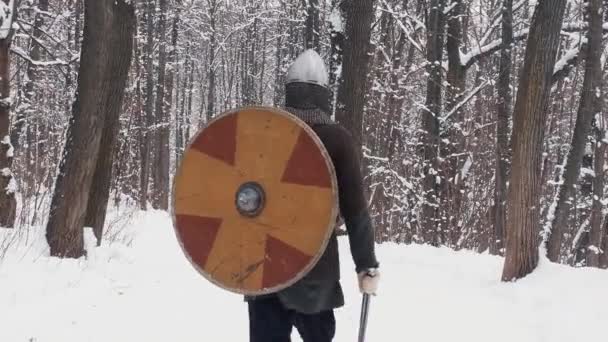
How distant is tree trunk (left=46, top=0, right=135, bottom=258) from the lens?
633 cm

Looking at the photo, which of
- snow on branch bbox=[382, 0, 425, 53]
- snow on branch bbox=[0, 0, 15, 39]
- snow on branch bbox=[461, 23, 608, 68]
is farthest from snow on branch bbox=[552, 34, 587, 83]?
snow on branch bbox=[0, 0, 15, 39]

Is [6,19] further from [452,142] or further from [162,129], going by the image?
[162,129]

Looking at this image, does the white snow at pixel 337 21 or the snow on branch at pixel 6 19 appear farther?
the white snow at pixel 337 21

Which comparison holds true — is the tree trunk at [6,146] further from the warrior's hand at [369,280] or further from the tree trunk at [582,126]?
the tree trunk at [582,126]

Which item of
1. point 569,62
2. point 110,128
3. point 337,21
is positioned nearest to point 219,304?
point 110,128

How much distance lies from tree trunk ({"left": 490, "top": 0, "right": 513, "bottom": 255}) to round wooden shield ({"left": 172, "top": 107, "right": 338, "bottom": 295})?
933 cm

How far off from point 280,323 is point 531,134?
14.1 feet

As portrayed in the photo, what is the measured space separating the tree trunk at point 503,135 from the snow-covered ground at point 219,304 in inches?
179

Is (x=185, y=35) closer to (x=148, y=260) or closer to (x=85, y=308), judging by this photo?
(x=148, y=260)

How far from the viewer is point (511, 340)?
495 cm

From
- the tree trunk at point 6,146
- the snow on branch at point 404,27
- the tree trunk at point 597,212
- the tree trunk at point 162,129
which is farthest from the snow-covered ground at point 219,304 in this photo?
the tree trunk at point 162,129

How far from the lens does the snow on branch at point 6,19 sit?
24.0 ft

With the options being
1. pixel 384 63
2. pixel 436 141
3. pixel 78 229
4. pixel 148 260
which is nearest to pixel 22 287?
pixel 78 229

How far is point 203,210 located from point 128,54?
4871 millimetres
